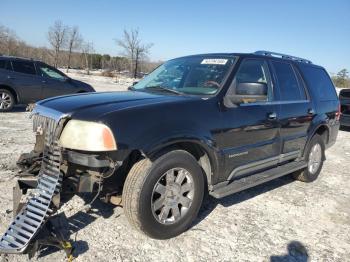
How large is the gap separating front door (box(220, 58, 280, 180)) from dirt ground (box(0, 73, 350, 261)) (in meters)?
0.54

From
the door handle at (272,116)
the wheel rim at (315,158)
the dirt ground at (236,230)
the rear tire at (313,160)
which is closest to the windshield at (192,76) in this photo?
the door handle at (272,116)

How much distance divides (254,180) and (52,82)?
9062 mm

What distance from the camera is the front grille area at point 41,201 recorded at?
297cm

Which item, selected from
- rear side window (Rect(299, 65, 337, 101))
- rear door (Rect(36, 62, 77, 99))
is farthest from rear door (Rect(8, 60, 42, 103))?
rear side window (Rect(299, 65, 337, 101))

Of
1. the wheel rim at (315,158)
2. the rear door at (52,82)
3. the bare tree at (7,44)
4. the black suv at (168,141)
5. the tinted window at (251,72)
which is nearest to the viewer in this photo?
the black suv at (168,141)

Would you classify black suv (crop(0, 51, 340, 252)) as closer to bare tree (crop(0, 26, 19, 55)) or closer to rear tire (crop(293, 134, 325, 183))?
rear tire (crop(293, 134, 325, 183))

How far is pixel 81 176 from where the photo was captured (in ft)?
10.7

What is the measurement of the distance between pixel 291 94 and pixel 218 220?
87.6 inches

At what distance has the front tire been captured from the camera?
129 inches

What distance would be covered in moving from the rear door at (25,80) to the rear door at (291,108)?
853cm

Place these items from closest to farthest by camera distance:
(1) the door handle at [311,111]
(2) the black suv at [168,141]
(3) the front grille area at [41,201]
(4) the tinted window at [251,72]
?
(3) the front grille area at [41,201], (2) the black suv at [168,141], (4) the tinted window at [251,72], (1) the door handle at [311,111]

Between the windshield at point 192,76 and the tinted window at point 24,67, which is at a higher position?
the windshield at point 192,76

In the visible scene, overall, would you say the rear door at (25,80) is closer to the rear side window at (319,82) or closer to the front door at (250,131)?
the rear side window at (319,82)

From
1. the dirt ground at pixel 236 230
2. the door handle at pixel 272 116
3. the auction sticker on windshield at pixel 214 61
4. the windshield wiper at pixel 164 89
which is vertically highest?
the auction sticker on windshield at pixel 214 61
